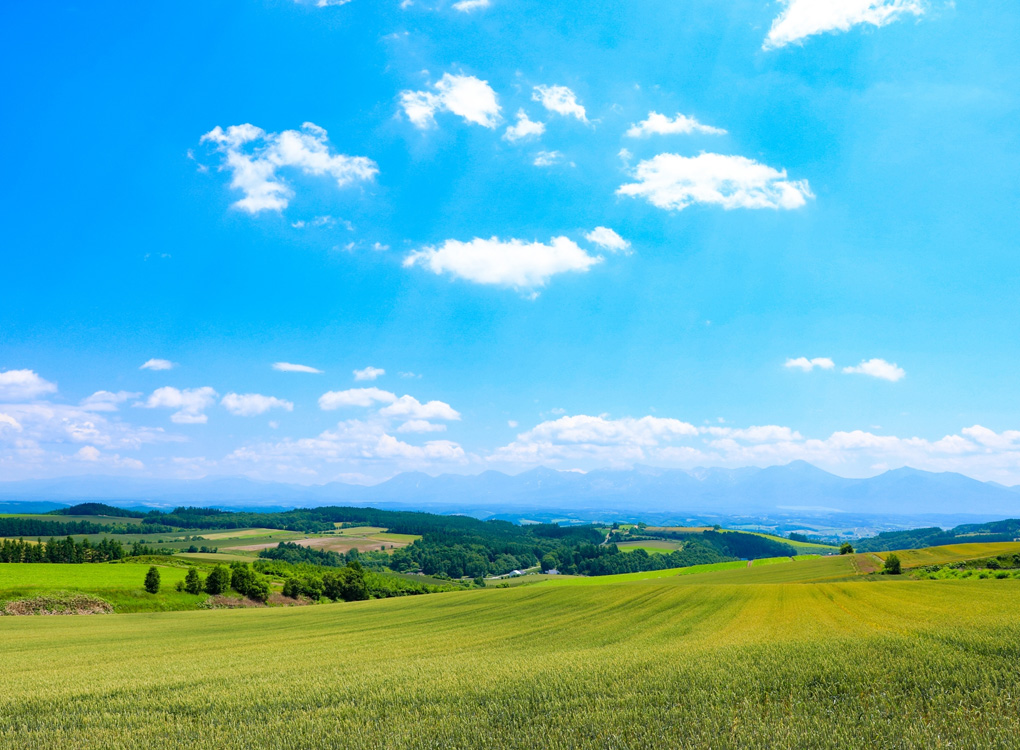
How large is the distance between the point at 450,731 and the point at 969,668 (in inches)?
373

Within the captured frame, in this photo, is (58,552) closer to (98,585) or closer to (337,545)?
(98,585)

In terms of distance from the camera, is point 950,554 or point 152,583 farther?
point 152,583

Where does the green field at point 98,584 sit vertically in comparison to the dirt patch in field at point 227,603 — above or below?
above

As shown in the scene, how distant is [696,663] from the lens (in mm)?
11477

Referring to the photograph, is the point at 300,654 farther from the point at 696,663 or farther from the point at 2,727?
the point at 696,663

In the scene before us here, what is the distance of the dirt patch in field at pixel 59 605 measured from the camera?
57000mm

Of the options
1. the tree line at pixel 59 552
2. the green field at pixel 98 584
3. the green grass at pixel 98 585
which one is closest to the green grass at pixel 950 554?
the green grass at pixel 98 585

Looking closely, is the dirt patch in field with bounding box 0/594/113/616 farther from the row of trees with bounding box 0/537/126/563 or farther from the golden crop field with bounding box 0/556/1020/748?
the golden crop field with bounding box 0/556/1020/748

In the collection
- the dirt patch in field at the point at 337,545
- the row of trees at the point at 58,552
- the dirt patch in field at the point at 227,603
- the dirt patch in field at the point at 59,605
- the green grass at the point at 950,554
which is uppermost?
the green grass at the point at 950,554

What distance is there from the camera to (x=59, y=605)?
59.5 metres

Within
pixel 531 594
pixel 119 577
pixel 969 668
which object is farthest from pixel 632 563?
pixel 969 668

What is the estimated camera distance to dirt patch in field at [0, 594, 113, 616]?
5700 centimetres

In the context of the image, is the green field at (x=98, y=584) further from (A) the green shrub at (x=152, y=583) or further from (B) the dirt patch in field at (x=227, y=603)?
(B) the dirt patch in field at (x=227, y=603)

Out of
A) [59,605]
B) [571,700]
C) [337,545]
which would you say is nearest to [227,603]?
[59,605]
